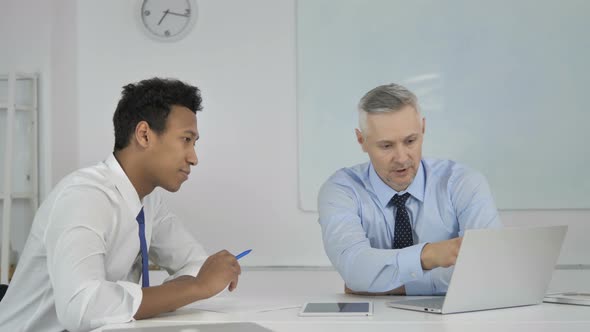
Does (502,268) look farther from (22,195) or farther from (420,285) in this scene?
(22,195)

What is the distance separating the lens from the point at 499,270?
168 cm

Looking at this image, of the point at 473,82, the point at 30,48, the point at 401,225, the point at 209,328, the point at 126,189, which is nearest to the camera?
the point at 209,328

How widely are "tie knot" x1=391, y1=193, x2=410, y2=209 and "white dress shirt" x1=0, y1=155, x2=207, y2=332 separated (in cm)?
64

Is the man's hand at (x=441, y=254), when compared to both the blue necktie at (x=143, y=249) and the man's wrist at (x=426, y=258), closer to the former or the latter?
the man's wrist at (x=426, y=258)

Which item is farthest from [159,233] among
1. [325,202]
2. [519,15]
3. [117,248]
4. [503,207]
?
[519,15]

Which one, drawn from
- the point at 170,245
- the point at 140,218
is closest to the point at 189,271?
the point at 170,245

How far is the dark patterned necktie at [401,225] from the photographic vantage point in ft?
7.61

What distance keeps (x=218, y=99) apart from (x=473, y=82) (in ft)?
5.37

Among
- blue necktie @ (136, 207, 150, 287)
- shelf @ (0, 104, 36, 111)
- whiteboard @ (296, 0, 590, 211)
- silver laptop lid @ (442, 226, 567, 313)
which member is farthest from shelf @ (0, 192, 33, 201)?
silver laptop lid @ (442, 226, 567, 313)

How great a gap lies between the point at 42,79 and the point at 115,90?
49 cm

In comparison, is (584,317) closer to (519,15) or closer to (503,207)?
(503,207)

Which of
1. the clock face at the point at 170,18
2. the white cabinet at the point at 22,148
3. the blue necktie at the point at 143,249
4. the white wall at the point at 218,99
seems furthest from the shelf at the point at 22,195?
the blue necktie at the point at 143,249

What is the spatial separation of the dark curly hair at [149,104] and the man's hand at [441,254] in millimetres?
797

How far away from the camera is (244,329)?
1386mm
